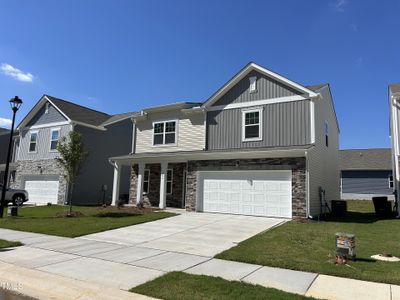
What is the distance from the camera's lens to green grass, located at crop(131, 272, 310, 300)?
5.35 m

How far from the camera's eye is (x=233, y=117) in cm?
1895

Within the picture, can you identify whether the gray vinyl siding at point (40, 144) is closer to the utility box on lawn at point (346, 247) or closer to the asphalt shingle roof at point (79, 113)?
the asphalt shingle roof at point (79, 113)

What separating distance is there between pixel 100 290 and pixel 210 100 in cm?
1513

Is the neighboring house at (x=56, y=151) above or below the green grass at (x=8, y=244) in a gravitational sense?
above

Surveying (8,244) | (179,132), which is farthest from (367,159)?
(8,244)

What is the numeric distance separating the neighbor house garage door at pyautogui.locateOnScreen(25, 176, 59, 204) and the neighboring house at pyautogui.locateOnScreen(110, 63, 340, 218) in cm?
639

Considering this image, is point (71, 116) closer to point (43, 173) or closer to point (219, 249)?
point (43, 173)

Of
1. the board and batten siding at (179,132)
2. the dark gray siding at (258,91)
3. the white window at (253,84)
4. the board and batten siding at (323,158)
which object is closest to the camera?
the board and batten siding at (323,158)

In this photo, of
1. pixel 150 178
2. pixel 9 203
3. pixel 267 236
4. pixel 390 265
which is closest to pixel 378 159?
pixel 150 178

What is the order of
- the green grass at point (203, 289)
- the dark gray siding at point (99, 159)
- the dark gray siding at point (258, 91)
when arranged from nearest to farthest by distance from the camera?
the green grass at point (203, 289) → the dark gray siding at point (258, 91) → the dark gray siding at point (99, 159)

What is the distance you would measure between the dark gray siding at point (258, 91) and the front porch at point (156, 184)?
499cm

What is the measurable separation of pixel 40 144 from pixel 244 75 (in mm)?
18015

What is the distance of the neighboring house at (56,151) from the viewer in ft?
82.1

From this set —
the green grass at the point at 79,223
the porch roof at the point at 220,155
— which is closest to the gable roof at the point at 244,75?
the porch roof at the point at 220,155
